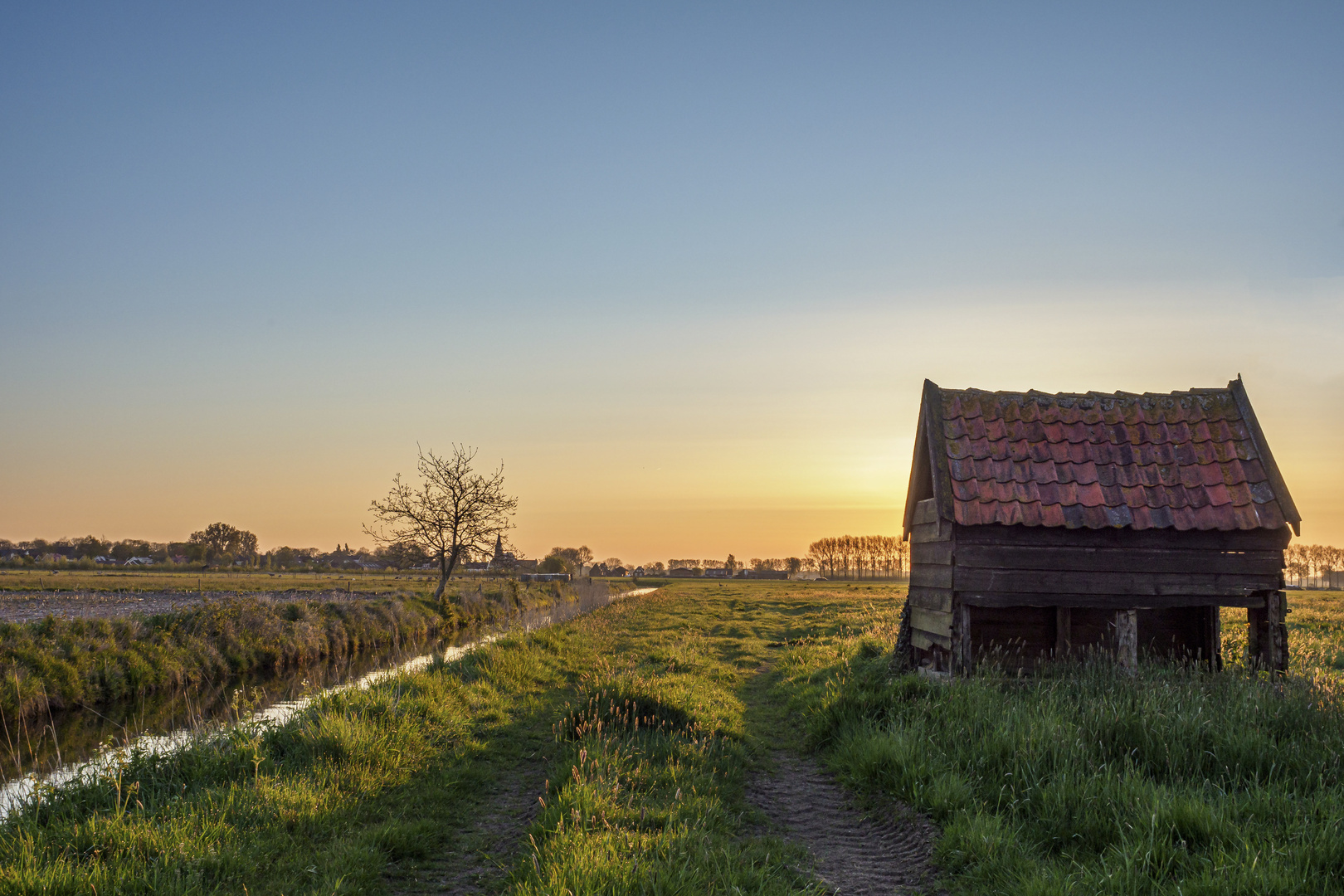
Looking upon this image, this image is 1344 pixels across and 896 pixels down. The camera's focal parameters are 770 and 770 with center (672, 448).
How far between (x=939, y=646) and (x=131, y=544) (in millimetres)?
155232

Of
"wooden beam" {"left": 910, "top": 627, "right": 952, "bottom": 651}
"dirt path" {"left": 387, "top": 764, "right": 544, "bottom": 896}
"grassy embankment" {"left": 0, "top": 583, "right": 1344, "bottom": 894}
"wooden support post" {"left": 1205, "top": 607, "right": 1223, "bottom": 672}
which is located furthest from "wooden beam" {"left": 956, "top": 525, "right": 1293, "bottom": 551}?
"dirt path" {"left": 387, "top": 764, "right": 544, "bottom": 896}

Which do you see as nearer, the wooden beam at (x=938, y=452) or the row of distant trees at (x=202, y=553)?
the wooden beam at (x=938, y=452)

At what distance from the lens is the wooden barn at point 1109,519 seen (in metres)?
11.3

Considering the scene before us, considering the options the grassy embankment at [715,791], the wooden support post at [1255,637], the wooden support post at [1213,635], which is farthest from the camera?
the wooden support post at [1213,635]

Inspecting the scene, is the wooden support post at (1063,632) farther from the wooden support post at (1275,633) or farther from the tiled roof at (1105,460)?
the wooden support post at (1275,633)

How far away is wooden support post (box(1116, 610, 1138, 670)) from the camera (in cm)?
1136

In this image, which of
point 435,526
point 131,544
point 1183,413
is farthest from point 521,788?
point 131,544

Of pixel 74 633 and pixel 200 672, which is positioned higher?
pixel 74 633

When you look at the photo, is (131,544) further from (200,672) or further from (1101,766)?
(1101,766)

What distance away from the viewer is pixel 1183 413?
12.6m

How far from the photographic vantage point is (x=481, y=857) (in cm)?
684

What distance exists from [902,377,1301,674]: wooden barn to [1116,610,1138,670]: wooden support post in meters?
0.02

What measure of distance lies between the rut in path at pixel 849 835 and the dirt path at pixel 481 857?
2470 mm

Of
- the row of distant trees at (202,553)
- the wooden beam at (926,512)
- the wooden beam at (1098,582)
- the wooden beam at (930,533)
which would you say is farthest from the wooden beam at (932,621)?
the row of distant trees at (202,553)
